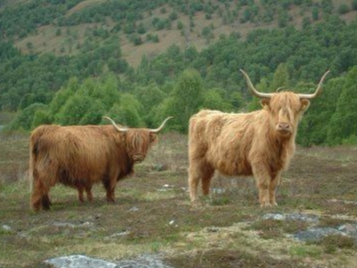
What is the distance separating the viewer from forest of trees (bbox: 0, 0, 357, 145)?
4959cm

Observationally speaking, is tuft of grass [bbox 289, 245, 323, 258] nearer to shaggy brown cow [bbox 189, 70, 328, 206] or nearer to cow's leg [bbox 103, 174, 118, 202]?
shaggy brown cow [bbox 189, 70, 328, 206]

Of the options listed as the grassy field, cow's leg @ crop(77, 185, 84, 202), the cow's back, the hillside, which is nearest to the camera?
the grassy field

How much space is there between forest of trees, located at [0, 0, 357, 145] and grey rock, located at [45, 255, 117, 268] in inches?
1423

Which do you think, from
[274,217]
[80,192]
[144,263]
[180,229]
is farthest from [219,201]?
[144,263]

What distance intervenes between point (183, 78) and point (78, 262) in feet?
145

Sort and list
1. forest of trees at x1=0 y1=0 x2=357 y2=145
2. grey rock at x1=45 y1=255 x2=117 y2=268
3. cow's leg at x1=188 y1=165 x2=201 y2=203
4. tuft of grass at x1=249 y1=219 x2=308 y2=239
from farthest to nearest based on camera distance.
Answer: forest of trees at x1=0 y1=0 x2=357 y2=145
cow's leg at x1=188 y1=165 x2=201 y2=203
tuft of grass at x1=249 y1=219 x2=308 y2=239
grey rock at x1=45 y1=255 x2=117 y2=268

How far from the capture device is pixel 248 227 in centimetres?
1002

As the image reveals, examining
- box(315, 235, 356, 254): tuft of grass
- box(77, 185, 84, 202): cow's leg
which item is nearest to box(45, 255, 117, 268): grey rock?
box(315, 235, 356, 254): tuft of grass

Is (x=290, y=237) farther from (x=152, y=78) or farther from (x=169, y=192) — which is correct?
(x=152, y=78)

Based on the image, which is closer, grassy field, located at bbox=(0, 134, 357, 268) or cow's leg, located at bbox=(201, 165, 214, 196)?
grassy field, located at bbox=(0, 134, 357, 268)

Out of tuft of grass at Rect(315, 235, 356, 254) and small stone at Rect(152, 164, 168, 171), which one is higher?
tuft of grass at Rect(315, 235, 356, 254)

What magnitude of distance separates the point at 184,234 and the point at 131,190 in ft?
23.6

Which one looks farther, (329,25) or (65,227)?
(329,25)

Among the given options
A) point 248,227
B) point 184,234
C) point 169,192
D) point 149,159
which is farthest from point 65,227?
point 149,159
